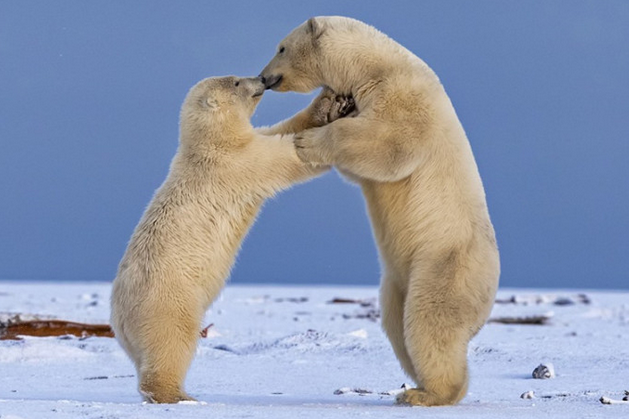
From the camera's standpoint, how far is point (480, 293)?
20.7ft

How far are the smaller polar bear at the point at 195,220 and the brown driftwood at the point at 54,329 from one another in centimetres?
479

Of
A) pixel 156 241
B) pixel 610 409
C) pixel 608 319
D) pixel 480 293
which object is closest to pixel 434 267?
pixel 480 293

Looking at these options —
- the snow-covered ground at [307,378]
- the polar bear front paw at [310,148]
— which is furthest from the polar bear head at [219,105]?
the snow-covered ground at [307,378]

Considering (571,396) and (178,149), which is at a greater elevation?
(178,149)

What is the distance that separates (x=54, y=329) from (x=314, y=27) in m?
5.91

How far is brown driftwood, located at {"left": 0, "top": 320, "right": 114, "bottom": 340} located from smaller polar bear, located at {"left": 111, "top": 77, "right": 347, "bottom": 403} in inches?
189

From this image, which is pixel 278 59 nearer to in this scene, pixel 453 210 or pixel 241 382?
pixel 453 210

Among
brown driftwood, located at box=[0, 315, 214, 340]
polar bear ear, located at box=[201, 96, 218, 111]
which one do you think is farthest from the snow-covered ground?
polar bear ear, located at box=[201, 96, 218, 111]

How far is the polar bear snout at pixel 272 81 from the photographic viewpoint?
23.8 ft

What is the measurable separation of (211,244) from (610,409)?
8.58ft

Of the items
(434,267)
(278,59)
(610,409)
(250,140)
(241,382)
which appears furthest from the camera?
(241,382)

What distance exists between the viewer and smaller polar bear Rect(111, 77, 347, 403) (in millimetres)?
6277

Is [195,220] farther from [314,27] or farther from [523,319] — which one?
[523,319]

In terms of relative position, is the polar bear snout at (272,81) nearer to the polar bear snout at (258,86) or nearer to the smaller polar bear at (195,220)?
the polar bear snout at (258,86)
